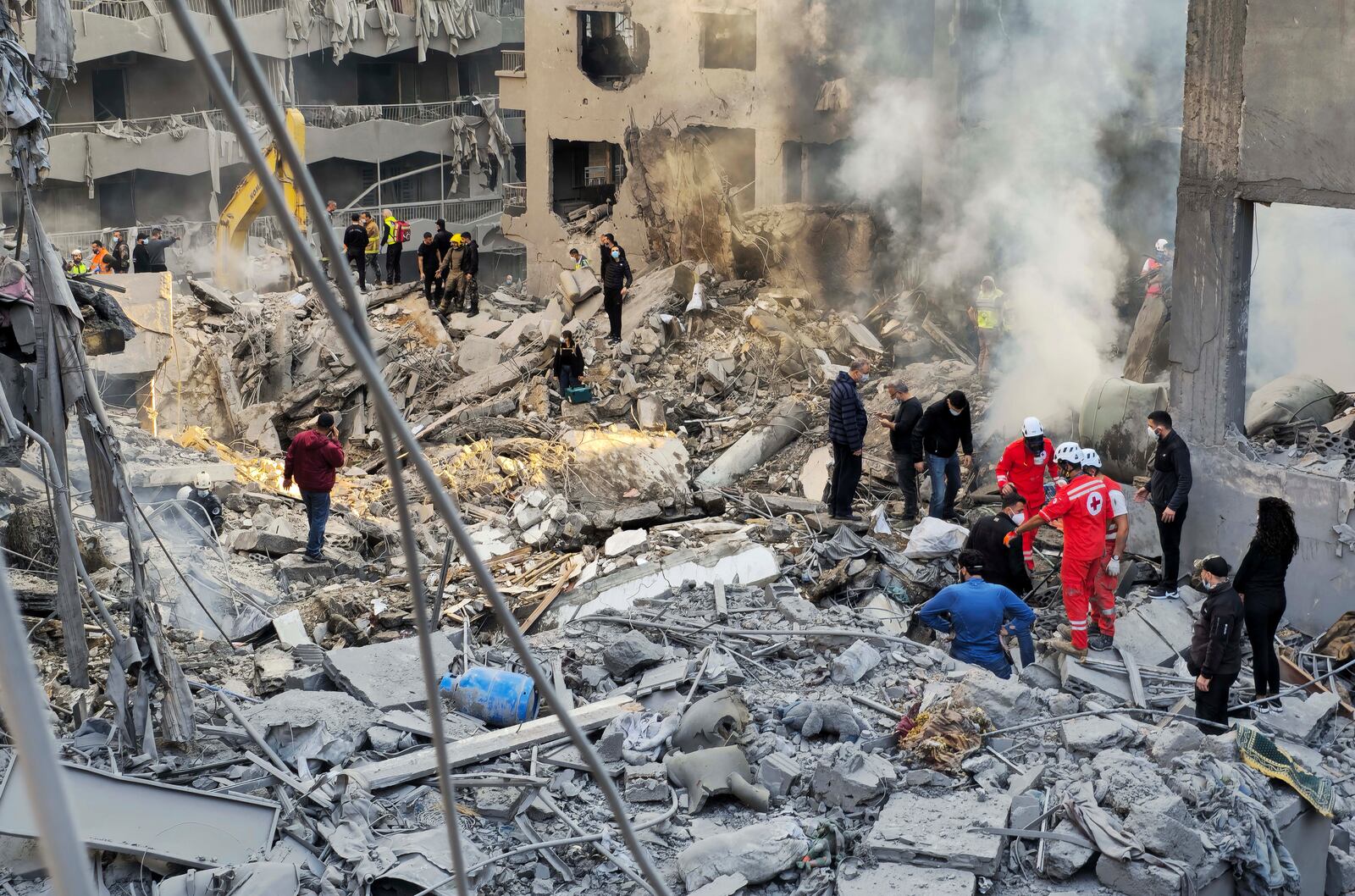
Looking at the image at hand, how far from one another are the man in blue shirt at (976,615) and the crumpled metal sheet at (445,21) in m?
32.3

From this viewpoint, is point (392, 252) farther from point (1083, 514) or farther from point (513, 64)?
point (1083, 514)

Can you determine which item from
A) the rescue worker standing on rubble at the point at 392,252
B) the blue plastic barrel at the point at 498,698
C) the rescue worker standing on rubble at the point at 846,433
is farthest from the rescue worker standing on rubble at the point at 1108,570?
the rescue worker standing on rubble at the point at 392,252

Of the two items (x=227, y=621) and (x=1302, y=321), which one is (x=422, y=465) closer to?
(x=227, y=621)

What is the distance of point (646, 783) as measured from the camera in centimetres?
636

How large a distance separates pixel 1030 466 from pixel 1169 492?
3.51ft

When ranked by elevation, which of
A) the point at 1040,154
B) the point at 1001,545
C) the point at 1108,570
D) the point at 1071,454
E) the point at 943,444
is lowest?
the point at 1108,570

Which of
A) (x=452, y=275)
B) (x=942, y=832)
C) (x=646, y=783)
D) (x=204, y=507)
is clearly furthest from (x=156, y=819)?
(x=452, y=275)

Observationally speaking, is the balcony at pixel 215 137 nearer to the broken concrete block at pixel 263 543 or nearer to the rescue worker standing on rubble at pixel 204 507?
the rescue worker standing on rubble at pixel 204 507

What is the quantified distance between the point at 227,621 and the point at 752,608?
3.96 metres

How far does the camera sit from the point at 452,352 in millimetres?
20750

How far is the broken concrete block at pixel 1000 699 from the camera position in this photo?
7035 mm

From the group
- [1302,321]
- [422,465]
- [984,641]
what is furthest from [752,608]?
[1302,321]

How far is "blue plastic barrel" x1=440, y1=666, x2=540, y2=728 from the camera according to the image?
7000 millimetres

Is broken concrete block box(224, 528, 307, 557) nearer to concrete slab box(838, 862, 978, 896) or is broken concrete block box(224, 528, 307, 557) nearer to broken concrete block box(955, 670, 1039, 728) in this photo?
broken concrete block box(955, 670, 1039, 728)
